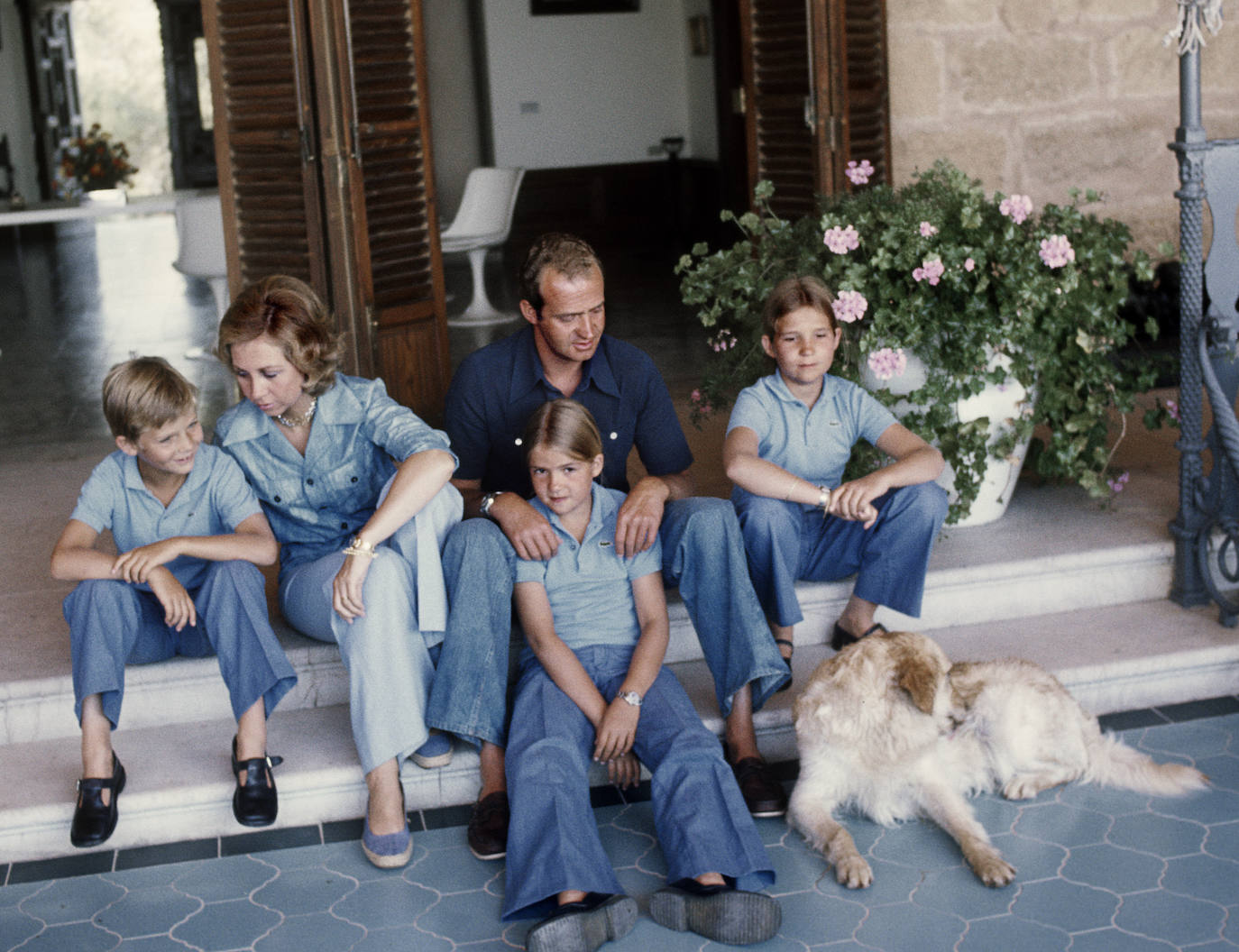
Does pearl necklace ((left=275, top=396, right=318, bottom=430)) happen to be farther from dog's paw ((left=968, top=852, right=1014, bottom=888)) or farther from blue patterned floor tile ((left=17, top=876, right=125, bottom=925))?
dog's paw ((left=968, top=852, right=1014, bottom=888))

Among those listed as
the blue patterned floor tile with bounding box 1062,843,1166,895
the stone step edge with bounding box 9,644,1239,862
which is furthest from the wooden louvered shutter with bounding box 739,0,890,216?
the blue patterned floor tile with bounding box 1062,843,1166,895

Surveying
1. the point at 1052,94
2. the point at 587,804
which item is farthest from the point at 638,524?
the point at 1052,94

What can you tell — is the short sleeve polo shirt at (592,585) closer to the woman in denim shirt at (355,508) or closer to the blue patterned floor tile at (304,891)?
the woman in denim shirt at (355,508)

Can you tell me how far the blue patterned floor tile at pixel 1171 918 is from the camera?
2174 mm

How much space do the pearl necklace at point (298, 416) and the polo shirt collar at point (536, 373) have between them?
1.34ft

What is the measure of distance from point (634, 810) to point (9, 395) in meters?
4.37

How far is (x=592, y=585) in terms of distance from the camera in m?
2.69

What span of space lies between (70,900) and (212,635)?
0.52 meters

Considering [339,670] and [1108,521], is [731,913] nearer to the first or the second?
[339,670]

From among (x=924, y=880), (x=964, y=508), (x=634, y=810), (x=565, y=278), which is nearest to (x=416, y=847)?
(x=634, y=810)

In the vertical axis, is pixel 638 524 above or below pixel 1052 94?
below

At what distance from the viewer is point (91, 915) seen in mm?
2396

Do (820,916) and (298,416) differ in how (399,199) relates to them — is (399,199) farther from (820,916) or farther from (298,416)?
(820,916)

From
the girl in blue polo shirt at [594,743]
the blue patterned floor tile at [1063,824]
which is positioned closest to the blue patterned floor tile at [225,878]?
the girl in blue polo shirt at [594,743]
